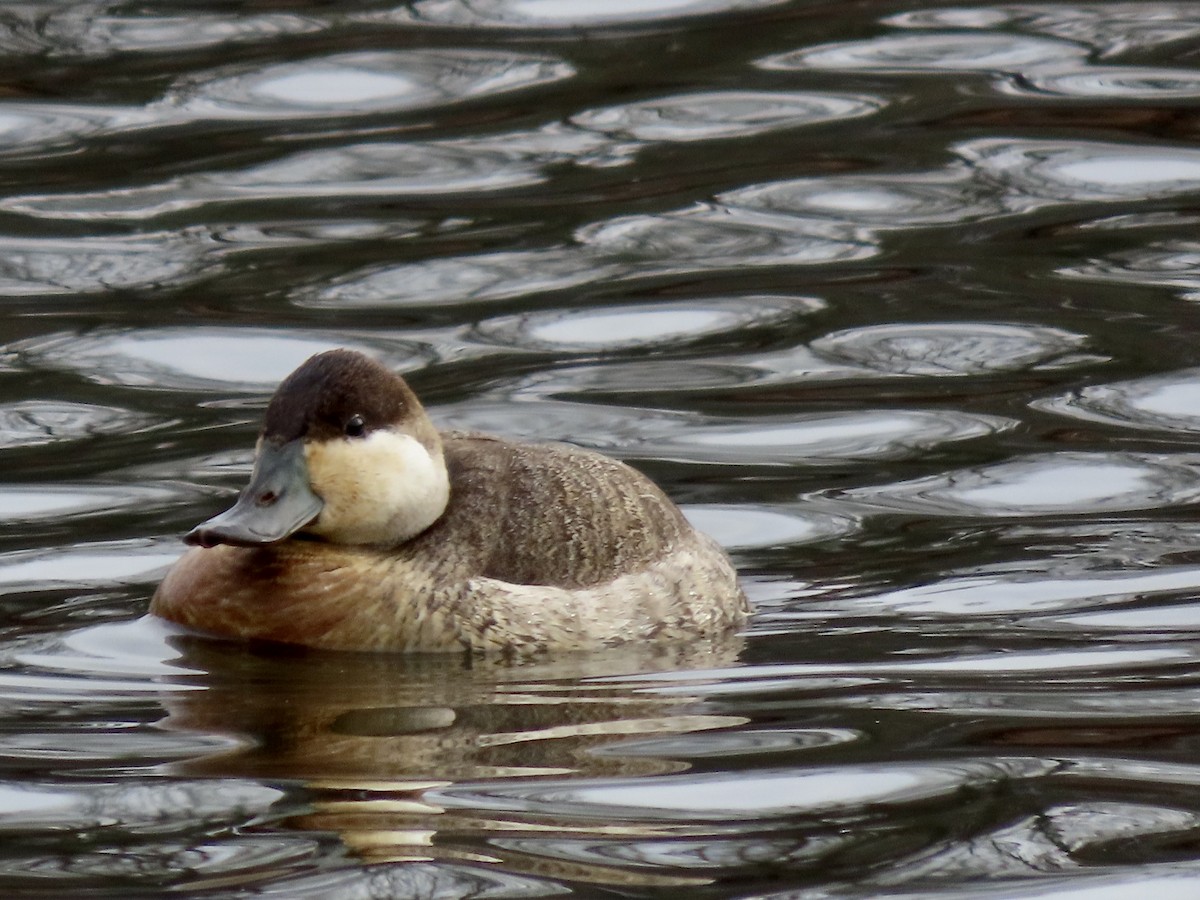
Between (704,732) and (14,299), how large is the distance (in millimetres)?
5752

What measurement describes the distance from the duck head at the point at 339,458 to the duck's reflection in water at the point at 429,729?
0.40 m

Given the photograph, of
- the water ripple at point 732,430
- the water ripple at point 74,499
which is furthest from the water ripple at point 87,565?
the water ripple at point 732,430

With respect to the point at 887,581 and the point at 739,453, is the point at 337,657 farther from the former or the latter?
the point at 739,453

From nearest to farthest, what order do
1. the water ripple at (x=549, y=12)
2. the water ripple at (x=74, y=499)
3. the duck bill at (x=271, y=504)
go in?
the duck bill at (x=271, y=504) < the water ripple at (x=74, y=499) < the water ripple at (x=549, y=12)

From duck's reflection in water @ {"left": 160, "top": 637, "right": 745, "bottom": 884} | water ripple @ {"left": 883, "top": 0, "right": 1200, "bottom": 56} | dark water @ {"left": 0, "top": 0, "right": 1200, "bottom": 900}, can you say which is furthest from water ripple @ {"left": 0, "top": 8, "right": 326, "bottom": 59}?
duck's reflection in water @ {"left": 160, "top": 637, "right": 745, "bottom": 884}

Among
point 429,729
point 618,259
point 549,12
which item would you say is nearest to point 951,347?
point 618,259

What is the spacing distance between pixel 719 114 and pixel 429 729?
24.8ft

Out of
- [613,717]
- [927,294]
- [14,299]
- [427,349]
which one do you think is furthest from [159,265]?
[613,717]

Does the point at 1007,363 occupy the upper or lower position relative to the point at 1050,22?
lower

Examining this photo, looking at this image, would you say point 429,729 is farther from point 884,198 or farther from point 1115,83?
point 1115,83

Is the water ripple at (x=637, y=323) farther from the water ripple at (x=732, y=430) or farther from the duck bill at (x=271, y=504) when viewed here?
the duck bill at (x=271, y=504)

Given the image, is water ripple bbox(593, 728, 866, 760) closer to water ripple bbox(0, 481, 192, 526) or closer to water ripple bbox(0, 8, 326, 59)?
water ripple bbox(0, 481, 192, 526)

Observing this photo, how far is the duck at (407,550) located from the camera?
6891 millimetres

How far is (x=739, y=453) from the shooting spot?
29.7ft
